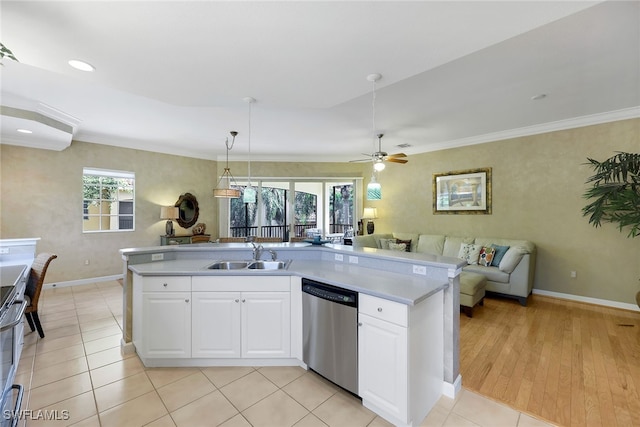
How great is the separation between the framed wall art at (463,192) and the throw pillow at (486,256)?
85cm

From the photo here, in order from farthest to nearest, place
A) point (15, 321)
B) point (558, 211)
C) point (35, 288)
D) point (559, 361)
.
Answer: point (558, 211) → point (35, 288) → point (559, 361) → point (15, 321)

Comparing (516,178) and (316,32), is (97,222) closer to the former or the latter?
(316,32)

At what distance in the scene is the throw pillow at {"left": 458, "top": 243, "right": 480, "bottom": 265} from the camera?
4.34 metres

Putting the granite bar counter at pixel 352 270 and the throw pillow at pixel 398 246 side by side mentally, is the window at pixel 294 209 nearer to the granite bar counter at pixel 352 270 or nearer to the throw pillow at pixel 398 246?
the throw pillow at pixel 398 246

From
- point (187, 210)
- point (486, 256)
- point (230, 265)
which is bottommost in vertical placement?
point (486, 256)

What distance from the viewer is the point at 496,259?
13.7 feet

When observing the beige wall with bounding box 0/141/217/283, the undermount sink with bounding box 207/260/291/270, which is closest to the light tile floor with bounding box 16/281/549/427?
the undermount sink with bounding box 207/260/291/270

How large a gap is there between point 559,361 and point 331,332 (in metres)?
2.17

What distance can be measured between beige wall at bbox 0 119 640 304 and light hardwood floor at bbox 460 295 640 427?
73cm

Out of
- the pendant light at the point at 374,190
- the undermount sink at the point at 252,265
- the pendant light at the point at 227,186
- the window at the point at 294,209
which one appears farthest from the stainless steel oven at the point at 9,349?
the window at the point at 294,209

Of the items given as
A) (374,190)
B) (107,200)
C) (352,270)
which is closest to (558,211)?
(374,190)

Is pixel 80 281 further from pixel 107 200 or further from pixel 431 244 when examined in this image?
pixel 431 244

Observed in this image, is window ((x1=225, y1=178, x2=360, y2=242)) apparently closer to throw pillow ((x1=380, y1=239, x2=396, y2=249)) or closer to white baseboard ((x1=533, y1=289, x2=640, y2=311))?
throw pillow ((x1=380, y1=239, x2=396, y2=249))

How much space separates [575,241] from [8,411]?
6.17 metres
